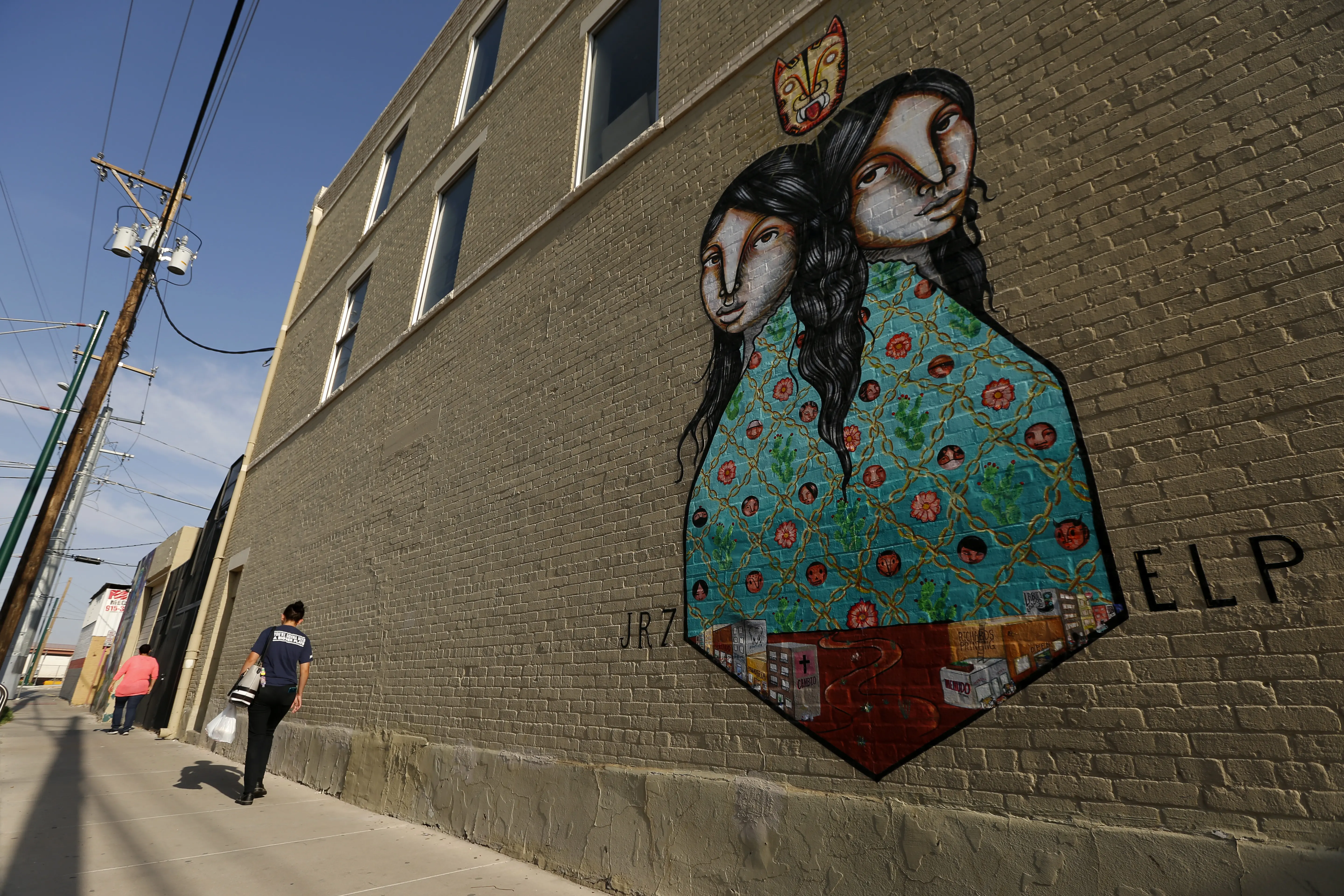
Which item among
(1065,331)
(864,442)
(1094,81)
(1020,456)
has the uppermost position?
(1094,81)

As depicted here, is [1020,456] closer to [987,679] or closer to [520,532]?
[987,679]

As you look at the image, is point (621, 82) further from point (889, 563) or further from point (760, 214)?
point (889, 563)

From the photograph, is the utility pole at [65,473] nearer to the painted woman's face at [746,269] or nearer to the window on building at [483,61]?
the window on building at [483,61]

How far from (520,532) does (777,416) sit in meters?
2.70

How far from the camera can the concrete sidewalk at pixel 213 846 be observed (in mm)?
3920

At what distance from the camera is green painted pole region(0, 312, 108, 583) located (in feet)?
33.5

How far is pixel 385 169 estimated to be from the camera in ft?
42.1

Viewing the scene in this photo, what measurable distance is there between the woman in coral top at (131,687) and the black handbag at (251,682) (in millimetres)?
9239

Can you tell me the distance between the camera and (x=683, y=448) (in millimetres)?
4672

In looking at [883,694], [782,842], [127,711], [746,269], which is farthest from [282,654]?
[127,711]

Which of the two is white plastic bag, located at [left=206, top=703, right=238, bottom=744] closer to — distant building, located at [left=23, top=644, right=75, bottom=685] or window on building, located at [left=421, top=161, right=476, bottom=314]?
window on building, located at [left=421, top=161, right=476, bottom=314]

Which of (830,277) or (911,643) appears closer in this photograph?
(911,643)

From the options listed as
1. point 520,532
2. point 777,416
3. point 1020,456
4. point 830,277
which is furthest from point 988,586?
point 520,532

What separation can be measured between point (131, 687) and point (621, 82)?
13.9 metres
